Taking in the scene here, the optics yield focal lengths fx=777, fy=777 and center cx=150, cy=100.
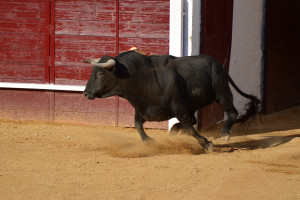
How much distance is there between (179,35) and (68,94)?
1.99 meters

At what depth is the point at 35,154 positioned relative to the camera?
902 centimetres

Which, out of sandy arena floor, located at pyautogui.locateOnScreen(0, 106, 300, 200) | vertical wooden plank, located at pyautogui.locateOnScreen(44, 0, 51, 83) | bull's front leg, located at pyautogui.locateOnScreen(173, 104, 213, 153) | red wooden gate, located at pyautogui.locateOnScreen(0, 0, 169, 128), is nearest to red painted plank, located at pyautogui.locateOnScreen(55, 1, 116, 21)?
red wooden gate, located at pyautogui.locateOnScreen(0, 0, 169, 128)

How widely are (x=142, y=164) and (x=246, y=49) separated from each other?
4046 mm

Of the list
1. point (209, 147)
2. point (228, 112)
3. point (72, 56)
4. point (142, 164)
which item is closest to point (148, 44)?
point (72, 56)

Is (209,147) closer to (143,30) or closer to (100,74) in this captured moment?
(100,74)

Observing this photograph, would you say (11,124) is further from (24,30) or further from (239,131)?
(239,131)

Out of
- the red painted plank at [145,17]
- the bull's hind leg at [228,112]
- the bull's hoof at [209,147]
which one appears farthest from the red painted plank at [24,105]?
the bull's hoof at [209,147]

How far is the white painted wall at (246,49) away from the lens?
1153cm

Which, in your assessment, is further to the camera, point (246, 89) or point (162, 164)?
point (246, 89)

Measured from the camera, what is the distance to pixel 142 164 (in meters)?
8.33

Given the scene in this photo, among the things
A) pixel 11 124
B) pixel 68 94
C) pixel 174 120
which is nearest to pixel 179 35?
pixel 174 120

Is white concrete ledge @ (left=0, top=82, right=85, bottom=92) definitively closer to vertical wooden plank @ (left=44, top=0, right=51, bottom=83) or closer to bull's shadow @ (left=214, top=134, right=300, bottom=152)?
vertical wooden plank @ (left=44, top=0, right=51, bottom=83)

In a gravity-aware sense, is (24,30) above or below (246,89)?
above

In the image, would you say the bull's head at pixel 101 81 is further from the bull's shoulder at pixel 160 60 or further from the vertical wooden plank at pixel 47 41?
the vertical wooden plank at pixel 47 41
